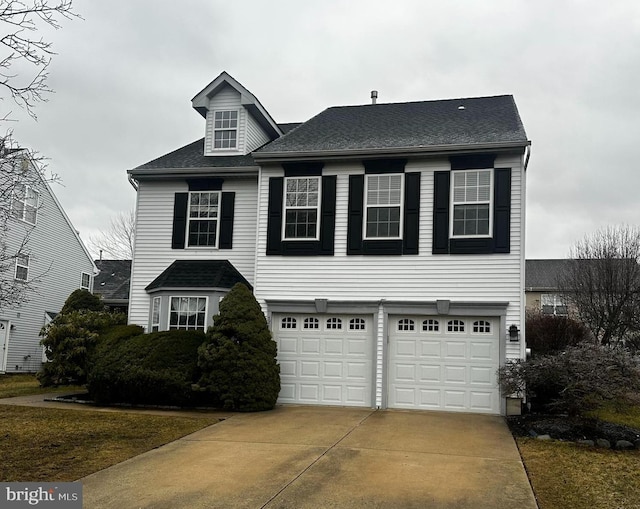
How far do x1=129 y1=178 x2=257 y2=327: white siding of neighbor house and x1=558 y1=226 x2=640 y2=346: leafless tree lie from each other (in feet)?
45.2

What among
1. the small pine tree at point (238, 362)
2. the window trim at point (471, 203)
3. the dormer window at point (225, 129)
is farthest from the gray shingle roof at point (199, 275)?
the window trim at point (471, 203)

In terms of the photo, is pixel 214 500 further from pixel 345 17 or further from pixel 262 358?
pixel 345 17

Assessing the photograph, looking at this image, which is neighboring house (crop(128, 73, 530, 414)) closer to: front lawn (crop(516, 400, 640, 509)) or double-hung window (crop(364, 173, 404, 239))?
double-hung window (crop(364, 173, 404, 239))

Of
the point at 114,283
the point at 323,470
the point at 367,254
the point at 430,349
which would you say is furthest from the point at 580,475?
the point at 114,283

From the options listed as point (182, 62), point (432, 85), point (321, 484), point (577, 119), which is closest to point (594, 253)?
point (577, 119)

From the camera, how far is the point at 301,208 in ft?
49.5

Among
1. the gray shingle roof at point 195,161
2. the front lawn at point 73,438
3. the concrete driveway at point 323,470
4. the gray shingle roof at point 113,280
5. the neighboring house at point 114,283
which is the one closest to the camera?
the concrete driveway at point 323,470

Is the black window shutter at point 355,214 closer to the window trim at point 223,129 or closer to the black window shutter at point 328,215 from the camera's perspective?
the black window shutter at point 328,215

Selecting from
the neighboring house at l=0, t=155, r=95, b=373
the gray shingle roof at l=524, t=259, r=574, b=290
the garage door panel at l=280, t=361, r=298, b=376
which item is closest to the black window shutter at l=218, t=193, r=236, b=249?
the garage door panel at l=280, t=361, r=298, b=376

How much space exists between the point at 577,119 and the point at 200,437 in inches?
602

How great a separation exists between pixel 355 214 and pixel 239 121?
15.6 feet

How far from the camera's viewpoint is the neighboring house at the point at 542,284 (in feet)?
136

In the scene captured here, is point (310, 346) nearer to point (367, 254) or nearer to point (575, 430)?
point (367, 254)

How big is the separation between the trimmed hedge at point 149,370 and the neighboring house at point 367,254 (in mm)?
1674
